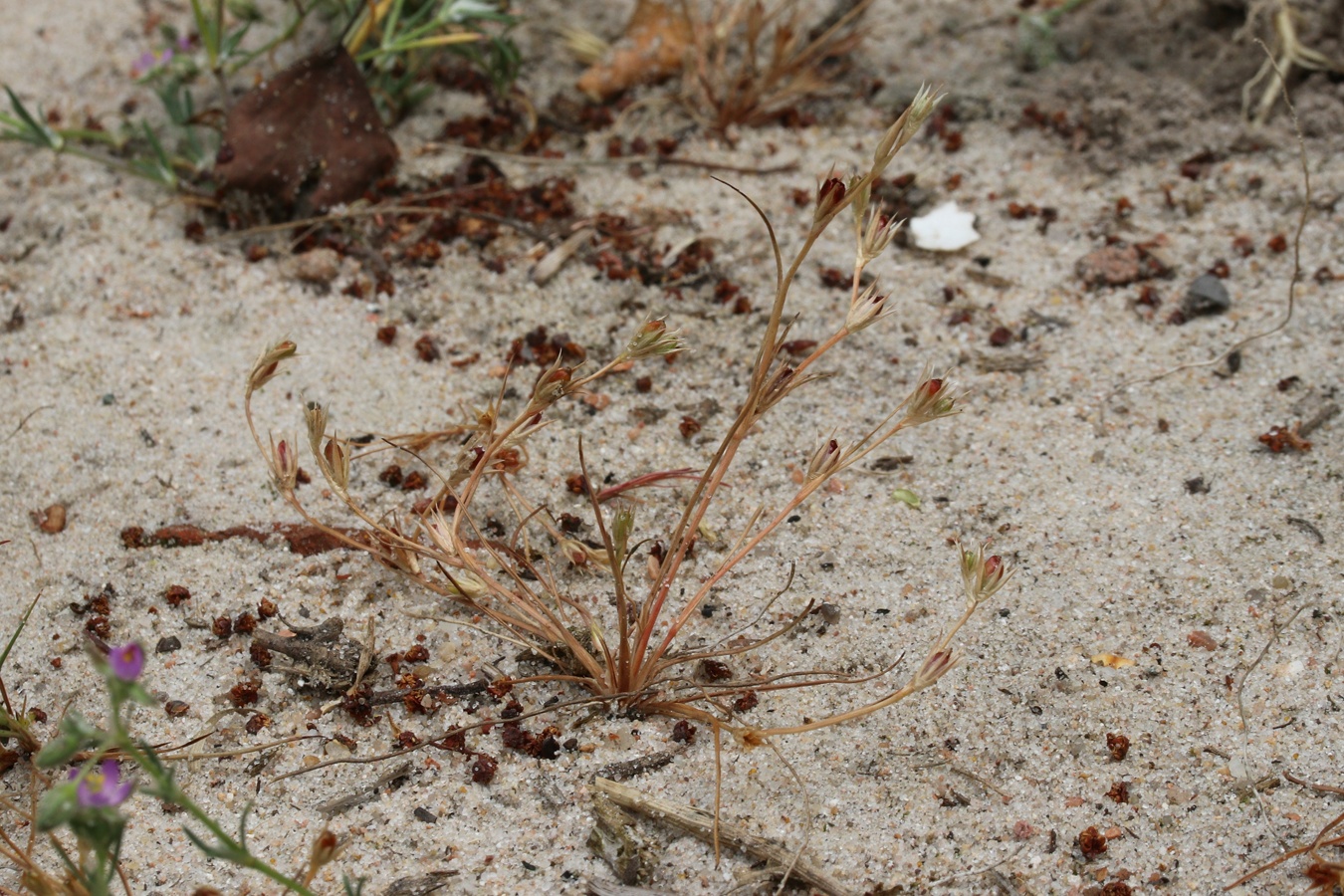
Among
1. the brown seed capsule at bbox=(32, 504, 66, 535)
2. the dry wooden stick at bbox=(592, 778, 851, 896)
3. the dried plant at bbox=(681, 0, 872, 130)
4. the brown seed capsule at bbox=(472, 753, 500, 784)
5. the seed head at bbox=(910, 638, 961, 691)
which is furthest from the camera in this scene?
the dried plant at bbox=(681, 0, 872, 130)

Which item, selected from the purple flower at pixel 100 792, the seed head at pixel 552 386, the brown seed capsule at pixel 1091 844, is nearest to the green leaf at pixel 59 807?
the purple flower at pixel 100 792

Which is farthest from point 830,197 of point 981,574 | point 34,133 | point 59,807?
point 34,133

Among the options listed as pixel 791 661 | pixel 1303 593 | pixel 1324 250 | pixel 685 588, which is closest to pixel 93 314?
pixel 685 588

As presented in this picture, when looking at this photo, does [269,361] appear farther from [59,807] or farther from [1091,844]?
[1091,844]

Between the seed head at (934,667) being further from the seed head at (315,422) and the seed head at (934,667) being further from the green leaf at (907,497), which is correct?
the seed head at (315,422)

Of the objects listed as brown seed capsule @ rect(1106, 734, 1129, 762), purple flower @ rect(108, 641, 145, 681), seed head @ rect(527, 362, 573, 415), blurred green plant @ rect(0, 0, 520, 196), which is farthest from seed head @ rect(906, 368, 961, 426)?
blurred green plant @ rect(0, 0, 520, 196)

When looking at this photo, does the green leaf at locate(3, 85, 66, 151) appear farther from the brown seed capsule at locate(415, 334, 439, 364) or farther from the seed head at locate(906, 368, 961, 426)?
the seed head at locate(906, 368, 961, 426)
